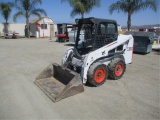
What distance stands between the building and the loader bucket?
880 inches

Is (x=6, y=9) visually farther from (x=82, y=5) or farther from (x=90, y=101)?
(x=90, y=101)

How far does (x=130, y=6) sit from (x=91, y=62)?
11946 mm

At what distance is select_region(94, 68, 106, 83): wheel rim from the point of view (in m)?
5.22

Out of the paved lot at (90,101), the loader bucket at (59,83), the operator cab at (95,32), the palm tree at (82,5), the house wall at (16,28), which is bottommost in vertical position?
the paved lot at (90,101)

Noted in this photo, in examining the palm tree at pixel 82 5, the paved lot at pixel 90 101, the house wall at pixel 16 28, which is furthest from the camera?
the house wall at pixel 16 28

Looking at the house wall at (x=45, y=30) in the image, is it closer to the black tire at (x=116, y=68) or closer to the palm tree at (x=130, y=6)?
the palm tree at (x=130, y=6)

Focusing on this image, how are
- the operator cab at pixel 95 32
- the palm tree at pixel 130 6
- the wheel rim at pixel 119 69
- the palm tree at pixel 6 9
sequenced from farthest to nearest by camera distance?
the palm tree at pixel 6 9 < the palm tree at pixel 130 6 < the wheel rim at pixel 119 69 < the operator cab at pixel 95 32

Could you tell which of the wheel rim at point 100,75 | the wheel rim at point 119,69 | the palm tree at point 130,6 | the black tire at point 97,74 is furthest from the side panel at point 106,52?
the palm tree at point 130,6

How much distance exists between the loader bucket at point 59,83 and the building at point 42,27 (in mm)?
22340

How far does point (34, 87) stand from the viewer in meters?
5.28

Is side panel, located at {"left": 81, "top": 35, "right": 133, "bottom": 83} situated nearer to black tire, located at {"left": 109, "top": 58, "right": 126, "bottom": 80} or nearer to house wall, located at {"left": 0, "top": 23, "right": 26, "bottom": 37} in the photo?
black tire, located at {"left": 109, "top": 58, "right": 126, "bottom": 80}

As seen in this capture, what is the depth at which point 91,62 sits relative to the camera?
5.16m

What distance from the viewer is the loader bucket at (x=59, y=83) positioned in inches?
176

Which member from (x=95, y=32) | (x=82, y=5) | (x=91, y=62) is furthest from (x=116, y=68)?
(x=82, y=5)
